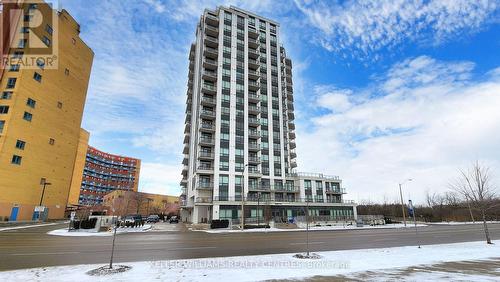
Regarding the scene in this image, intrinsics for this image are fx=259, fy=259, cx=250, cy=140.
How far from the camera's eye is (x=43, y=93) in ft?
178

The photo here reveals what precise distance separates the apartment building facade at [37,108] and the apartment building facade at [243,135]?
93.2ft

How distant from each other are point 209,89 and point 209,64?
6588 millimetres

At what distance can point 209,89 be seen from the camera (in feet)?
206

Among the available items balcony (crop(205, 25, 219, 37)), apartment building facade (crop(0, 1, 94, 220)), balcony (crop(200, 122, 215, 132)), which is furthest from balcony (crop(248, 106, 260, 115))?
apartment building facade (crop(0, 1, 94, 220))

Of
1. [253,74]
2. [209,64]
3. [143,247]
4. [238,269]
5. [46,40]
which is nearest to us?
[238,269]

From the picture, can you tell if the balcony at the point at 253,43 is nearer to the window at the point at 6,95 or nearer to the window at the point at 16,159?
the window at the point at 6,95

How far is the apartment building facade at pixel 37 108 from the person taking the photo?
47656mm

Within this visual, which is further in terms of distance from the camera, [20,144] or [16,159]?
[20,144]

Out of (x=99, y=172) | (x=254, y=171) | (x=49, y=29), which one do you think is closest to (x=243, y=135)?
(x=254, y=171)

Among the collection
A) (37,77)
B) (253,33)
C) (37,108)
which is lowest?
(37,108)

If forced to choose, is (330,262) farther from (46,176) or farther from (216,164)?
(46,176)

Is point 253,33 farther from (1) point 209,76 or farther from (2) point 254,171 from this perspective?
(2) point 254,171

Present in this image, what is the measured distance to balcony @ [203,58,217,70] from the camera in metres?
64.2

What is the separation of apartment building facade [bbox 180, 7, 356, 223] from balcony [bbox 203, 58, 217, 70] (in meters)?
0.25
